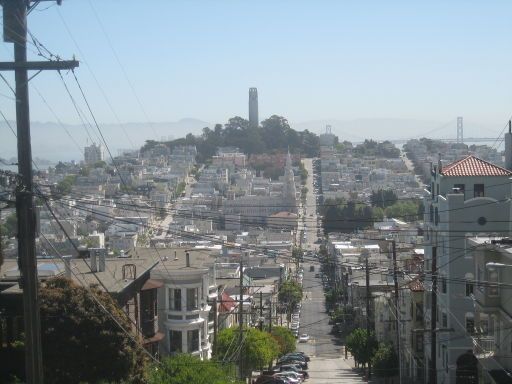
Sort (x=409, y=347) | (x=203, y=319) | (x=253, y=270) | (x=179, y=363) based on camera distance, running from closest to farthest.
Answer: (x=179, y=363) → (x=203, y=319) → (x=409, y=347) → (x=253, y=270)

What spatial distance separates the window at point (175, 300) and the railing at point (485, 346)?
8110 millimetres

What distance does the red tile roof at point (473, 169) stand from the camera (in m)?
25.0

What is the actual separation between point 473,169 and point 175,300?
792cm

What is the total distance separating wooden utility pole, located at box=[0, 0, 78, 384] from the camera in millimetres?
9383

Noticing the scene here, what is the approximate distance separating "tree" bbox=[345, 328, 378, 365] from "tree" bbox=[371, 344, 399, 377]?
0.88 meters

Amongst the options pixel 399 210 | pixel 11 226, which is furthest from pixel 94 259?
pixel 399 210

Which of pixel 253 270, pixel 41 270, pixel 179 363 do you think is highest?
pixel 41 270

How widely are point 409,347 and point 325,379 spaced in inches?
107

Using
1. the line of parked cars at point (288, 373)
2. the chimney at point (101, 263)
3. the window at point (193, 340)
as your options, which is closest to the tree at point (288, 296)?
the line of parked cars at point (288, 373)

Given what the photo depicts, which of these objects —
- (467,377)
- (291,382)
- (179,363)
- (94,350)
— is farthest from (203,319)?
(94,350)

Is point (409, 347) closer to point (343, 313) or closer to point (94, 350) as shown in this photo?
point (94, 350)

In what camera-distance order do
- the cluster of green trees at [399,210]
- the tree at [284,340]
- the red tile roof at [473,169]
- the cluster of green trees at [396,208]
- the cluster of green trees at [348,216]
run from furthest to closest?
the cluster of green trees at [399,210] → the cluster of green trees at [396,208] → the cluster of green trees at [348,216] → the tree at [284,340] → the red tile roof at [473,169]

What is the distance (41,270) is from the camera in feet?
64.7

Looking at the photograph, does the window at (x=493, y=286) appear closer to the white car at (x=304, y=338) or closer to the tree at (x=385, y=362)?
the tree at (x=385, y=362)
